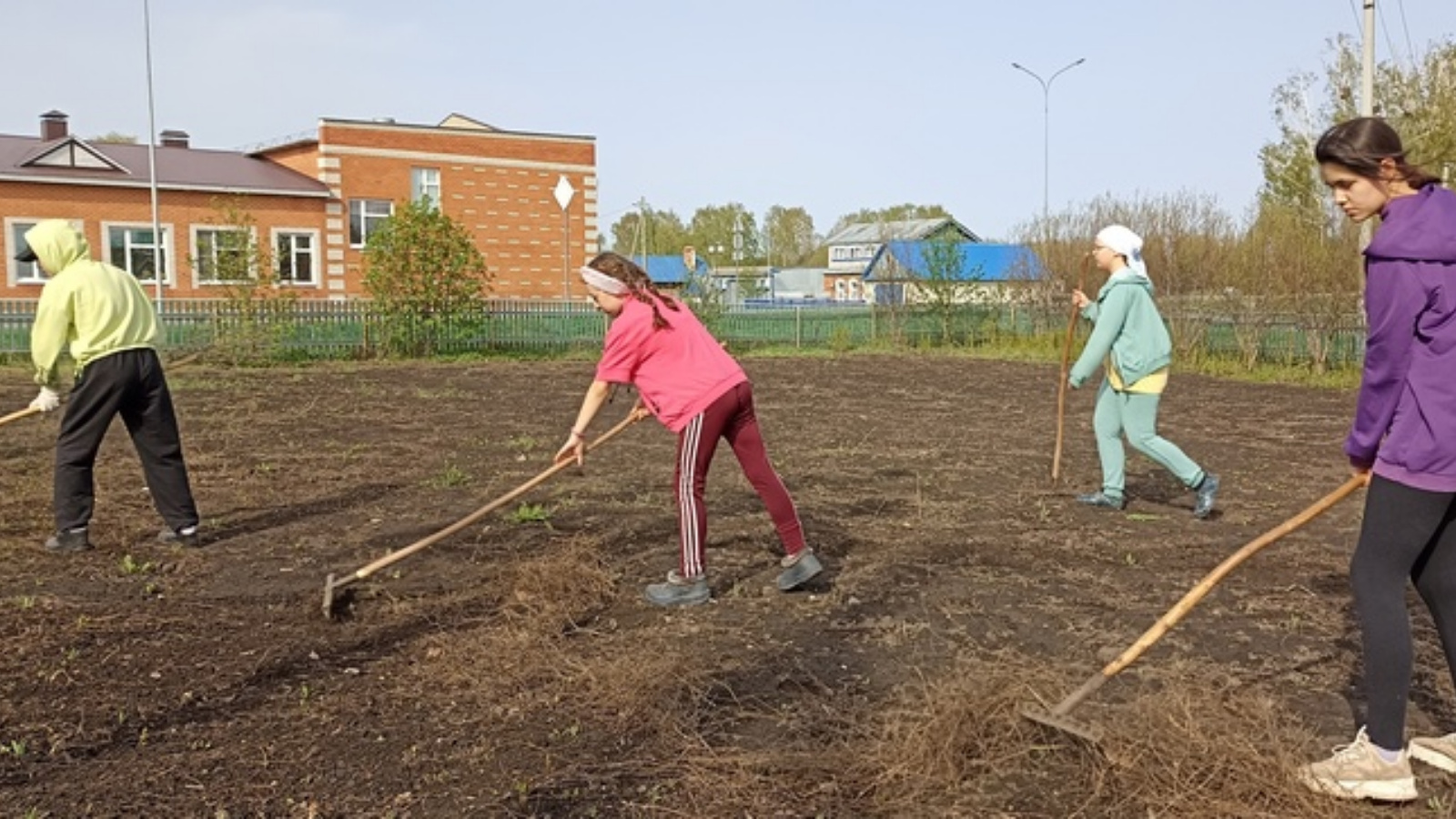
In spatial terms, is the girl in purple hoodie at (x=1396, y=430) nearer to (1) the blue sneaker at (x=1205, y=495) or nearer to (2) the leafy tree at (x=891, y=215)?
(1) the blue sneaker at (x=1205, y=495)

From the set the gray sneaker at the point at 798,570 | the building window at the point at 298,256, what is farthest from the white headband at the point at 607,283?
the building window at the point at 298,256

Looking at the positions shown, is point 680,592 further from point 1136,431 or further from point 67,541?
point 1136,431

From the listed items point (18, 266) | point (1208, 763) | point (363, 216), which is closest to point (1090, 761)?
point (1208, 763)

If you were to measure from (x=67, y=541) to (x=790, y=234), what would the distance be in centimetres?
10015

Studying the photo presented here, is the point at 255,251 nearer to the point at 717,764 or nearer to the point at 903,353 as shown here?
the point at 903,353

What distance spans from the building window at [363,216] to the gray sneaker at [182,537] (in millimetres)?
30523

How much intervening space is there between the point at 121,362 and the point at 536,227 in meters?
33.4

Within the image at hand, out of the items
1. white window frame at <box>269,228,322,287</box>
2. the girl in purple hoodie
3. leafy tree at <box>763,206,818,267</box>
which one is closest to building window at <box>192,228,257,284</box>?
white window frame at <box>269,228,322,287</box>

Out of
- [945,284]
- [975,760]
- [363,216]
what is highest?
[363,216]

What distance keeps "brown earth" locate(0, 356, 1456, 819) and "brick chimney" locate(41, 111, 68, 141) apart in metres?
29.7

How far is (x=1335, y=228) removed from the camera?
21.6 m

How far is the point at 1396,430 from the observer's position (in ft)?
10.8

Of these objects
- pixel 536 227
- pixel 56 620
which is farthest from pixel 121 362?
pixel 536 227

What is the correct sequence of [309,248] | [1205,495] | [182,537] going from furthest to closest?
1. [309,248]
2. [1205,495]
3. [182,537]
